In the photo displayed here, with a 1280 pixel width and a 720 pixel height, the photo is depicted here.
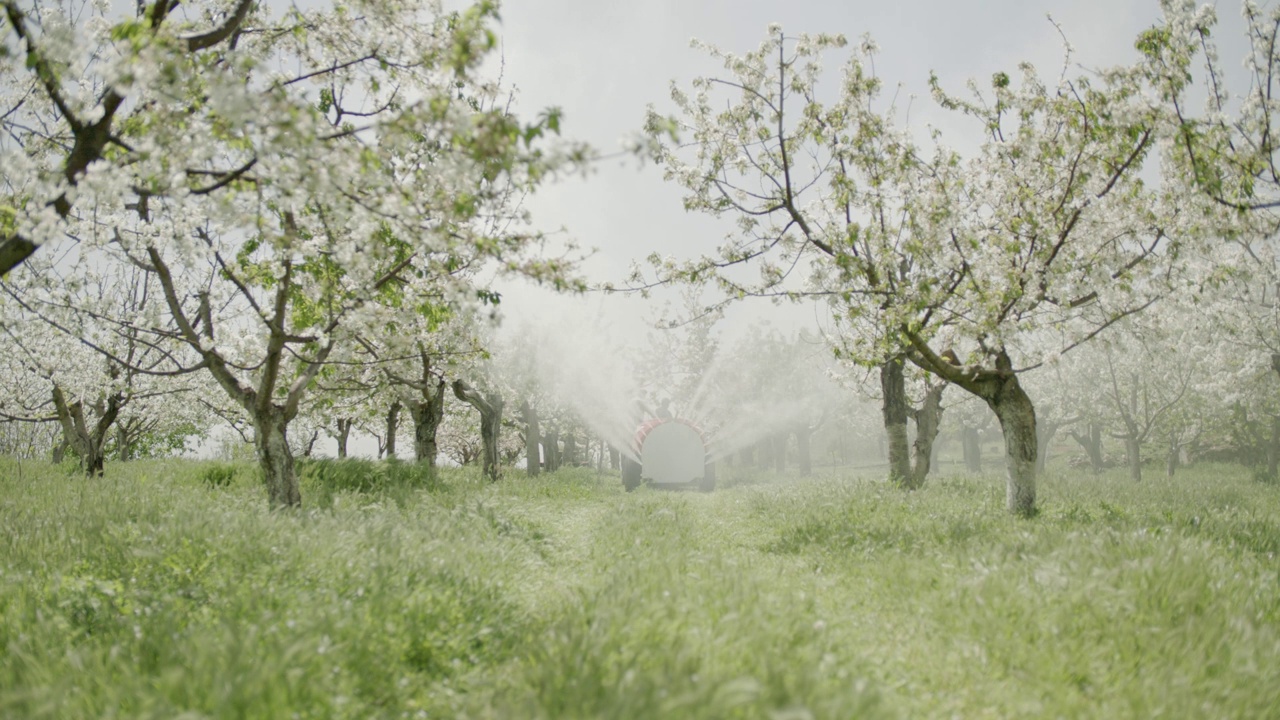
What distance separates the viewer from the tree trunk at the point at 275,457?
9453 mm

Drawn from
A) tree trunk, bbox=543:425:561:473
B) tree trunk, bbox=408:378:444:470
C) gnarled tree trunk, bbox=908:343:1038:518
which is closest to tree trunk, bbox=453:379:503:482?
tree trunk, bbox=408:378:444:470

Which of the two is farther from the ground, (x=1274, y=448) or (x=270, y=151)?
(x=270, y=151)

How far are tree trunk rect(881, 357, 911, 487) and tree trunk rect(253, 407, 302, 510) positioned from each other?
12797 mm

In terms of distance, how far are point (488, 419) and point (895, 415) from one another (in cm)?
1197

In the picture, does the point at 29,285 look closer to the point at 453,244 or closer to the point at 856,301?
the point at 453,244

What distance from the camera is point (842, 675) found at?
3.99 meters

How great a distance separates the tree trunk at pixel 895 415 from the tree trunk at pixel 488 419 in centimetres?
1097

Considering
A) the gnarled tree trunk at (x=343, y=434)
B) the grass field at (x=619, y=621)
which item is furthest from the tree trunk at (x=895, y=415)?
the gnarled tree trunk at (x=343, y=434)

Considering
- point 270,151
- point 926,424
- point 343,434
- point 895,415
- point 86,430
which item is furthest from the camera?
point 343,434

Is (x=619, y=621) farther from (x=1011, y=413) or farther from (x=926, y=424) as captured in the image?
(x=926, y=424)

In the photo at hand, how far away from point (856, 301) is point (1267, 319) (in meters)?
15.8

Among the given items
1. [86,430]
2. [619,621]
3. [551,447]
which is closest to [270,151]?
[619,621]

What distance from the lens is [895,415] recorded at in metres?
16.1

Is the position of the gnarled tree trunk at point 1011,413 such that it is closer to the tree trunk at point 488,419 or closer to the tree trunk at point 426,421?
the tree trunk at point 426,421
